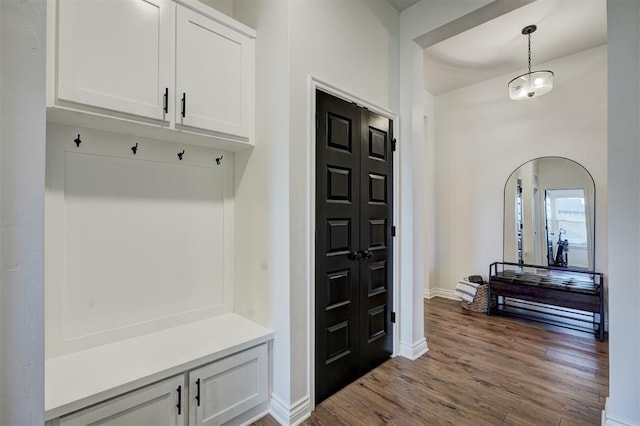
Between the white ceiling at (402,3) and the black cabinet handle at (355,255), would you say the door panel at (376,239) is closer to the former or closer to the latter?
the black cabinet handle at (355,255)

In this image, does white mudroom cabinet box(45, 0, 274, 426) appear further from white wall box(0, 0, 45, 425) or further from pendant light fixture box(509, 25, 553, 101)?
pendant light fixture box(509, 25, 553, 101)

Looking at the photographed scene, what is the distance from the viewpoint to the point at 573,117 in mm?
3506

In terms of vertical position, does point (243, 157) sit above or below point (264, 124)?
below

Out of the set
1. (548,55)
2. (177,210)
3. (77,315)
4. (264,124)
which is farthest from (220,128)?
(548,55)

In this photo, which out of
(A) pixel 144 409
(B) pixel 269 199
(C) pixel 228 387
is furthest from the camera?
(B) pixel 269 199

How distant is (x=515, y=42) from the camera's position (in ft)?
10.6

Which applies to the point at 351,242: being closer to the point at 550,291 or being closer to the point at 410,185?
the point at 410,185

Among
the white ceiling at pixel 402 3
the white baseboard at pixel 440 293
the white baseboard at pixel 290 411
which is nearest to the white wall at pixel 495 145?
the white baseboard at pixel 440 293

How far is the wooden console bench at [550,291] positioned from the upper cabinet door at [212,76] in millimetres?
3350

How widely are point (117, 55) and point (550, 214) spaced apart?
171 inches

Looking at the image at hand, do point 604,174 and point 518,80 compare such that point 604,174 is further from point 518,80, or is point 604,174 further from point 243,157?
point 243,157

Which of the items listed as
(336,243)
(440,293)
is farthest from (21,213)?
(440,293)

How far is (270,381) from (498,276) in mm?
3007

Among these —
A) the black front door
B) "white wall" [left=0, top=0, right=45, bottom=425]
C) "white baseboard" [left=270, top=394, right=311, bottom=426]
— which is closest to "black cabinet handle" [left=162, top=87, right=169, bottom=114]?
the black front door
